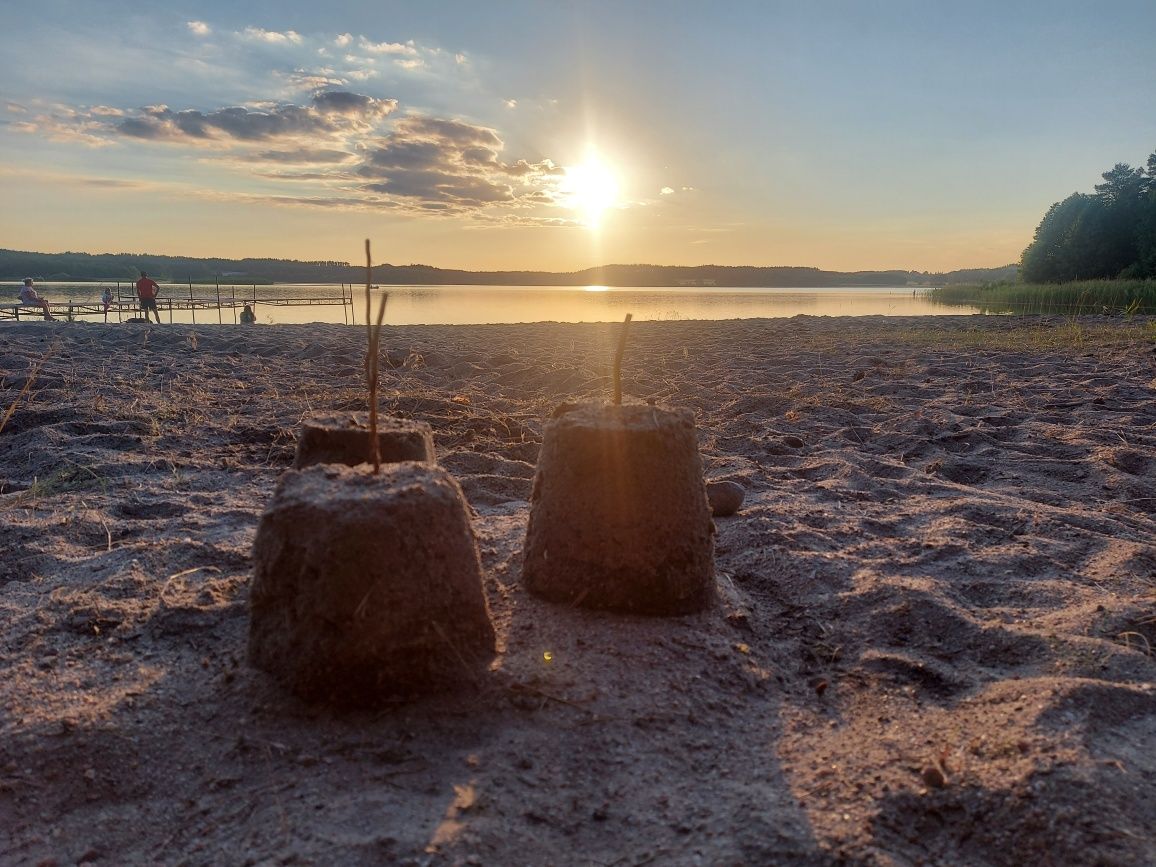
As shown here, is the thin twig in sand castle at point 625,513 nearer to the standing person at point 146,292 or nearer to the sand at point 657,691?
the sand at point 657,691

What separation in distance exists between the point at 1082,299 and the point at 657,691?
24.3 metres

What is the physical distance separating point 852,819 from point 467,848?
0.89 metres

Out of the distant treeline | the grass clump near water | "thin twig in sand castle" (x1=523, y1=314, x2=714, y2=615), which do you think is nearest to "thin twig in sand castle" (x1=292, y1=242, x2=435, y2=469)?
"thin twig in sand castle" (x1=523, y1=314, x2=714, y2=615)

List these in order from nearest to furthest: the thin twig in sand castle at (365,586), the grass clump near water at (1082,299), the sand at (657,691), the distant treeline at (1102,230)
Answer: the sand at (657,691) < the thin twig in sand castle at (365,586) < the grass clump near water at (1082,299) < the distant treeline at (1102,230)

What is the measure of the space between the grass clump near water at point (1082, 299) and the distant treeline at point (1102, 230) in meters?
11.8

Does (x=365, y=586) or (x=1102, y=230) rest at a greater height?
(x=1102, y=230)

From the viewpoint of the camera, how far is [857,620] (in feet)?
9.18

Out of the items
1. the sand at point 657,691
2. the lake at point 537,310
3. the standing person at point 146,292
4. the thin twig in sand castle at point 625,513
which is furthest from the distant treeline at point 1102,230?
the thin twig in sand castle at point 625,513

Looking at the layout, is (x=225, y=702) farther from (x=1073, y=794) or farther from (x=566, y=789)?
(x=1073, y=794)

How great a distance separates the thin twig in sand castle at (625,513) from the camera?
8.41 feet

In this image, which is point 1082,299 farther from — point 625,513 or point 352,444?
point 352,444

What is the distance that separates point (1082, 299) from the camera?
21531 mm

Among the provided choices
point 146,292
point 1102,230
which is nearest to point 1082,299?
point 1102,230

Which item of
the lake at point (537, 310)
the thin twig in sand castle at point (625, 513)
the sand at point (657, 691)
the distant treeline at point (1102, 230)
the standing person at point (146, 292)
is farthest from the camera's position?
the distant treeline at point (1102, 230)
